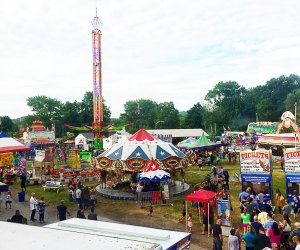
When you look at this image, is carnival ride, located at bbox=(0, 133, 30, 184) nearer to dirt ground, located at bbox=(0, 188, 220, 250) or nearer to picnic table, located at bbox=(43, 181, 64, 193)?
picnic table, located at bbox=(43, 181, 64, 193)

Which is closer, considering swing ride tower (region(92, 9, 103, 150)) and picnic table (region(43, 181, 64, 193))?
picnic table (region(43, 181, 64, 193))

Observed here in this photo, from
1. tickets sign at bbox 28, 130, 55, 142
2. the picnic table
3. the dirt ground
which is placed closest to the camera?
the dirt ground

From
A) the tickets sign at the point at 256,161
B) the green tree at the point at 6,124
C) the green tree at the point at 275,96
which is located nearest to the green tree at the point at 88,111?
the green tree at the point at 6,124

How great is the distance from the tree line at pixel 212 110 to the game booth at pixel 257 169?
60.9m

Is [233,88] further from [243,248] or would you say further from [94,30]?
[243,248]

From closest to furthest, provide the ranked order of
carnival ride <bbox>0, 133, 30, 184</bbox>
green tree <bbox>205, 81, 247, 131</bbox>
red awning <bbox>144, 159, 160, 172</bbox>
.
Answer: red awning <bbox>144, 159, 160, 172</bbox>
carnival ride <bbox>0, 133, 30, 184</bbox>
green tree <bbox>205, 81, 247, 131</bbox>

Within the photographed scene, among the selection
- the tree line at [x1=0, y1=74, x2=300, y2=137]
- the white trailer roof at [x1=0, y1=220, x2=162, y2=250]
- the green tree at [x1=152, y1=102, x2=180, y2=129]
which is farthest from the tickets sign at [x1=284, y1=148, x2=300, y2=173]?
the green tree at [x1=152, y1=102, x2=180, y2=129]

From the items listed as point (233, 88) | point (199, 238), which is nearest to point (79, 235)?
point (199, 238)

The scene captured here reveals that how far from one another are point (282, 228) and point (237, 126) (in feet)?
252

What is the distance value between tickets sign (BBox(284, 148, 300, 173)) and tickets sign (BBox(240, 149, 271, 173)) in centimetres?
86

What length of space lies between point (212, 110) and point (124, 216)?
2910 inches

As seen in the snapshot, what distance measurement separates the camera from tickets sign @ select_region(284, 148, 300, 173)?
16469mm

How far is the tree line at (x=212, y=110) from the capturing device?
82.3m

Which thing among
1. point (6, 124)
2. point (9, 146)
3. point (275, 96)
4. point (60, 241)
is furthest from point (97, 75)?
point (6, 124)
